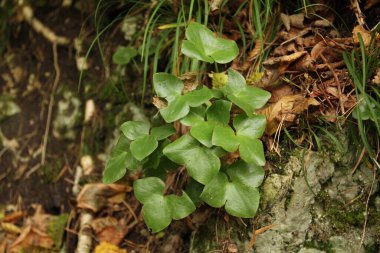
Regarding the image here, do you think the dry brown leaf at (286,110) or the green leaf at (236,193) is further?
the dry brown leaf at (286,110)

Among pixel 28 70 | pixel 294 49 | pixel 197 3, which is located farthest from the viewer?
pixel 28 70

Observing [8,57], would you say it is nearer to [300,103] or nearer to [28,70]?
[28,70]

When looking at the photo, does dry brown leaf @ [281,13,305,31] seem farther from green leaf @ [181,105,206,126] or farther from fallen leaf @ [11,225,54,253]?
fallen leaf @ [11,225,54,253]

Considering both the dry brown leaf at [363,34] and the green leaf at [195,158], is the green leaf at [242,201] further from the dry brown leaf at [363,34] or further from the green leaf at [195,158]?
the dry brown leaf at [363,34]

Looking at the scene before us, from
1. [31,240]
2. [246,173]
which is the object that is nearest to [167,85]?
[246,173]

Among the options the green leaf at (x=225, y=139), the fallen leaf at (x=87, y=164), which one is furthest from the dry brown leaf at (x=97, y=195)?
the green leaf at (x=225, y=139)

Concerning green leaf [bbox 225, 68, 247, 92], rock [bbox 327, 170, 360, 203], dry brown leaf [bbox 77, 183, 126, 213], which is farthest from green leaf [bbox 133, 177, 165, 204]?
rock [bbox 327, 170, 360, 203]

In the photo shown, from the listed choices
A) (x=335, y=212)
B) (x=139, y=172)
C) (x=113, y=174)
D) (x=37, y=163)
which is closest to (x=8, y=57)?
(x=37, y=163)
